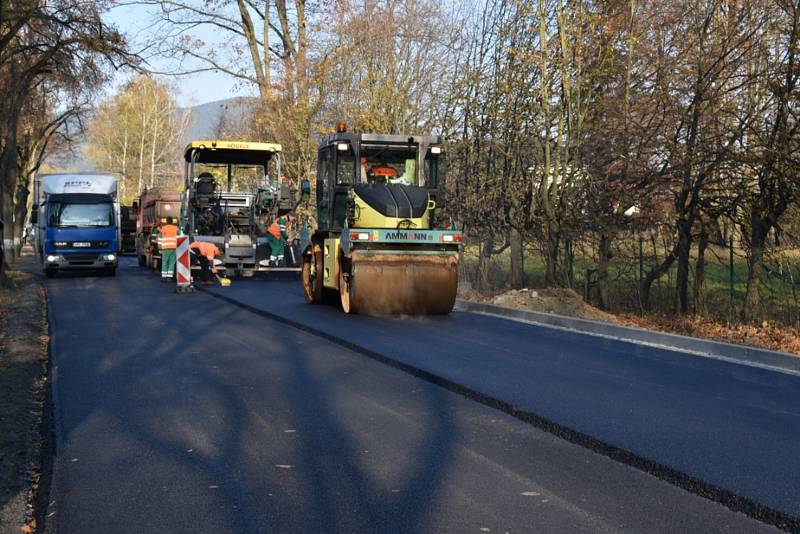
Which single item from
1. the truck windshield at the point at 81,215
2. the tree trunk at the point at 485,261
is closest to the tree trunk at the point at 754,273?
the tree trunk at the point at 485,261

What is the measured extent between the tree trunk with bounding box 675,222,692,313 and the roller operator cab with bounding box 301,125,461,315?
561 centimetres

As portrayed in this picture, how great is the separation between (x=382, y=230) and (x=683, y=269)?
7.48 m

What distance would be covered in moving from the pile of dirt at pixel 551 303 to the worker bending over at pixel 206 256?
26.6ft

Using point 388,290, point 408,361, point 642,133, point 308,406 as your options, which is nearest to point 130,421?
point 308,406

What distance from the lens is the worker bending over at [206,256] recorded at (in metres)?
23.0

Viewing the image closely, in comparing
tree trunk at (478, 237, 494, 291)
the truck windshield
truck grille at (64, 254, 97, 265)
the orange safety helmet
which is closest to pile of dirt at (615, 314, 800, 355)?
the orange safety helmet

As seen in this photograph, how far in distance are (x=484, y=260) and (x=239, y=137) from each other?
712 inches

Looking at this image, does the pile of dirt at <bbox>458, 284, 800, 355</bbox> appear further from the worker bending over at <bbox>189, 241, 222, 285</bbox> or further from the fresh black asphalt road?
the worker bending over at <bbox>189, 241, 222, 285</bbox>

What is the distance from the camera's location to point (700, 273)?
63.0 feet

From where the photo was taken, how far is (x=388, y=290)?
15.2 metres

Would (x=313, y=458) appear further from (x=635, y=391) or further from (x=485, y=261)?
(x=485, y=261)

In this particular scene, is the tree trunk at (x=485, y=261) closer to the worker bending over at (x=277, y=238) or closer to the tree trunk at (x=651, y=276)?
the tree trunk at (x=651, y=276)

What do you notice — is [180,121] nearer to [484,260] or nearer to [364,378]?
[484,260]

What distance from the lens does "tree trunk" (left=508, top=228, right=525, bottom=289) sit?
23594mm
